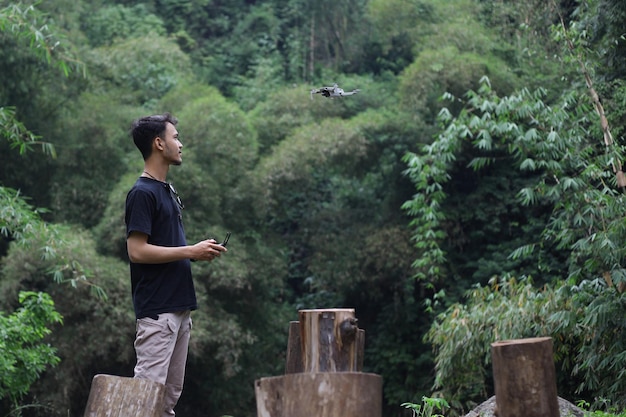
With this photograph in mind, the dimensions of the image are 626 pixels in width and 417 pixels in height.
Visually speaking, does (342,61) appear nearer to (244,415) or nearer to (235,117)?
(235,117)

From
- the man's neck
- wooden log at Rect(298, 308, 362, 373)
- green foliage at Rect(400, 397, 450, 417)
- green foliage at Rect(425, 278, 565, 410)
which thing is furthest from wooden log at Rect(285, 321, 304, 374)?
green foliage at Rect(425, 278, 565, 410)

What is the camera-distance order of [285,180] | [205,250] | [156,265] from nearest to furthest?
[205,250] < [156,265] < [285,180]

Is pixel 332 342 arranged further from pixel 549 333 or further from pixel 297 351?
pixel 549 333

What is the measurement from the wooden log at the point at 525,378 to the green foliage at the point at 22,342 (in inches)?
199

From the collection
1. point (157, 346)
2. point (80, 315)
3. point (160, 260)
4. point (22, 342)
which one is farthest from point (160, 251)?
point (80, 315)

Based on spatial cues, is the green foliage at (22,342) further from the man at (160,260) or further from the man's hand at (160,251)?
the man's hand at (160,251)

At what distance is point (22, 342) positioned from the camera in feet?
23.5

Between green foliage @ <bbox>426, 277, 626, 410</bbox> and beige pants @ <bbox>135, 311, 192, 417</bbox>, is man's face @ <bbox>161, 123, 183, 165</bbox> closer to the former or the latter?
beige pants @ <bbox>135, 311, 192, 417</bbox>

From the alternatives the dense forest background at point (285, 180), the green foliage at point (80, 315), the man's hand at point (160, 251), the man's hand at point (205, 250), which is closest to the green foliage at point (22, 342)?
the dense forest background at point (285, 180)

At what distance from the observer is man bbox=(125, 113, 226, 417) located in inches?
125

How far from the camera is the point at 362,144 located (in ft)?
45.8

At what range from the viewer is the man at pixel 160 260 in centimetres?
318

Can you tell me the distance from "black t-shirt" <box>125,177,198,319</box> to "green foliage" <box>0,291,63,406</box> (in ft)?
12.6

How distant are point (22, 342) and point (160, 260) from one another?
4.41 metres
